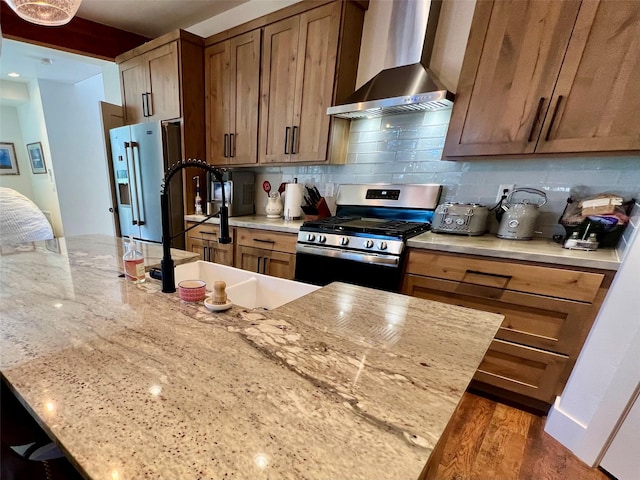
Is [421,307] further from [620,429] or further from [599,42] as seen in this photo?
[599,42]

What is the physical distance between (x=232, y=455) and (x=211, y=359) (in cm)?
22

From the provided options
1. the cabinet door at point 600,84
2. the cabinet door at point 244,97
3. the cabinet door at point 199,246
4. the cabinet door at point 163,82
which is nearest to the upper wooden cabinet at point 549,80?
the cabinet door at point 600,84

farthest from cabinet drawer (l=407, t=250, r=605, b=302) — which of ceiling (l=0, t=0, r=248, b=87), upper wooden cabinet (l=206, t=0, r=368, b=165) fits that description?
ceiling (l=0, t=0, r=248, b=87)

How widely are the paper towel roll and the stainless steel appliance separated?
1.72 feet

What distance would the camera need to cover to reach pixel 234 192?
257 cm

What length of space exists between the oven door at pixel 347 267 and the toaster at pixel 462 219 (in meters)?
0.42

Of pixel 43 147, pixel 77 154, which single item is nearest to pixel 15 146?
pixel 43 147

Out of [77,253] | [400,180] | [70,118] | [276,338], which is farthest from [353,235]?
[70,118]

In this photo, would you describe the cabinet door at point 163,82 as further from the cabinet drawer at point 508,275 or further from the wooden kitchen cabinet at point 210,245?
the cabinet drawer at point 508,275

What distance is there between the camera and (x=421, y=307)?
0.84 m

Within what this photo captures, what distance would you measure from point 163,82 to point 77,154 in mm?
3413

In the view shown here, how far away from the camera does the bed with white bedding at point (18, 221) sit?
2736mm

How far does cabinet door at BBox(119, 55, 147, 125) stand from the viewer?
9.08ft

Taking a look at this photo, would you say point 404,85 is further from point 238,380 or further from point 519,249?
point 238,380
